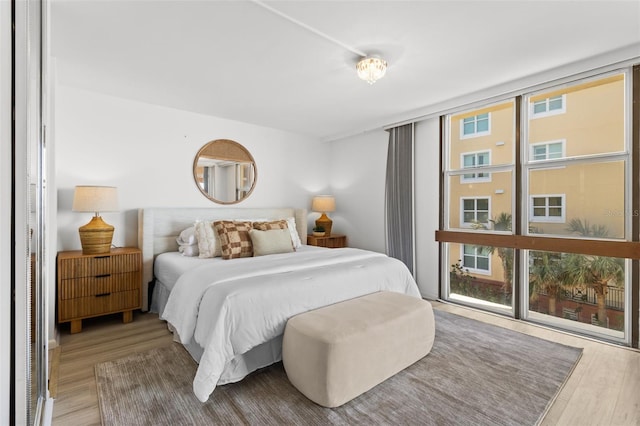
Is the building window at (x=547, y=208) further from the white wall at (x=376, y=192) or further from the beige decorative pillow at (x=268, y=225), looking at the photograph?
the beige decorative pillow at (x=268, y=225)

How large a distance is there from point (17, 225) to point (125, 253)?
2509 millimetres

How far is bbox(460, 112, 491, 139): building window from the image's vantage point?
3547 millimetres

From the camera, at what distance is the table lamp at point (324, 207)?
4.89 m

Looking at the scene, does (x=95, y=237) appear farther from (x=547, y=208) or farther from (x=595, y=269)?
(x=595, y=269)

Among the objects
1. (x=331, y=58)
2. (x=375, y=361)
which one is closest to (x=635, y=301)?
(x=375, y=361)

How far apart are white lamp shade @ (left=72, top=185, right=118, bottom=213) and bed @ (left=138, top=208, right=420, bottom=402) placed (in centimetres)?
75

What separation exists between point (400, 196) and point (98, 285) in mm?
3515

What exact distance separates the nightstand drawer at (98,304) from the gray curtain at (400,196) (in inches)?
122

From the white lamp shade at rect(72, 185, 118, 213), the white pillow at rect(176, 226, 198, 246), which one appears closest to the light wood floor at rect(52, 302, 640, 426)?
the white pillow at rect(176, 226, 198, 246)

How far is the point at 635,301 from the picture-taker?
8.50ft

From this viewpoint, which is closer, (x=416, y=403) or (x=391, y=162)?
(x=416, y=403)

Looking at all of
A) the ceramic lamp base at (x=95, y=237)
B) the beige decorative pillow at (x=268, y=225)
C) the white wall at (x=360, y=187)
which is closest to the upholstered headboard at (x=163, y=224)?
the ceramic lamp base at (x=95, y=237)

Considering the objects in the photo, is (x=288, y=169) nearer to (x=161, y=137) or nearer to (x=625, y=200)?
(x=161, y=137)

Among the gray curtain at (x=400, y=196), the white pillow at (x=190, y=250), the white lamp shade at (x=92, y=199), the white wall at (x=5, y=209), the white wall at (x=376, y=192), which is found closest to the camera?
the white wall at (x=5, y=209)
